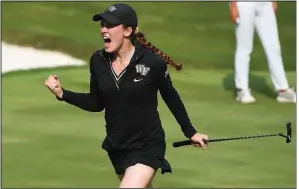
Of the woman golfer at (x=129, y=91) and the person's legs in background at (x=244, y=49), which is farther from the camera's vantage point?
the person's legs in background at (x=244, y=49)

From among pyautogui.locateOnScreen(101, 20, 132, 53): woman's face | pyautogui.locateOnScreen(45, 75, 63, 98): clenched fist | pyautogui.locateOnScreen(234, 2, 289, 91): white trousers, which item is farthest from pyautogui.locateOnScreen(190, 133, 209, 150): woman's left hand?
pyautogui.locateOnScreen(234, 2, 289, 91): white trousers

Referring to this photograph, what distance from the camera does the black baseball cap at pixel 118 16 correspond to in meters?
6.98

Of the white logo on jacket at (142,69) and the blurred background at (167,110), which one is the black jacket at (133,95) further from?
the blurred background at (167,110)

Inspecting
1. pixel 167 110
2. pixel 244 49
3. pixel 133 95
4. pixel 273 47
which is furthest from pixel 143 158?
pixel 273 47

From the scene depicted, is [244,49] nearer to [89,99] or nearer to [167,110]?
[167,110]

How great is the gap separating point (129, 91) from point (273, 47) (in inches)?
271

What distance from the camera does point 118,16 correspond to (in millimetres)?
7023

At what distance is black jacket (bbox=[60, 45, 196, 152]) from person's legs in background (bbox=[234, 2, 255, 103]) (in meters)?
6.26

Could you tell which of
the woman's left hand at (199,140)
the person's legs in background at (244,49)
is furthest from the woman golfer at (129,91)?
the person's legs in background at (244,49)

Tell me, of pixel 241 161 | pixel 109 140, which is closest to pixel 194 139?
pixel 109 140

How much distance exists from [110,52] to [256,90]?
7.68 m

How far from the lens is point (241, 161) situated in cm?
1042

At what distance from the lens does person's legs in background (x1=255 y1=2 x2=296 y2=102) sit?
13.5 metres

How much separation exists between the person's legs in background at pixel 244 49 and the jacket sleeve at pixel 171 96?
6.13 meters
